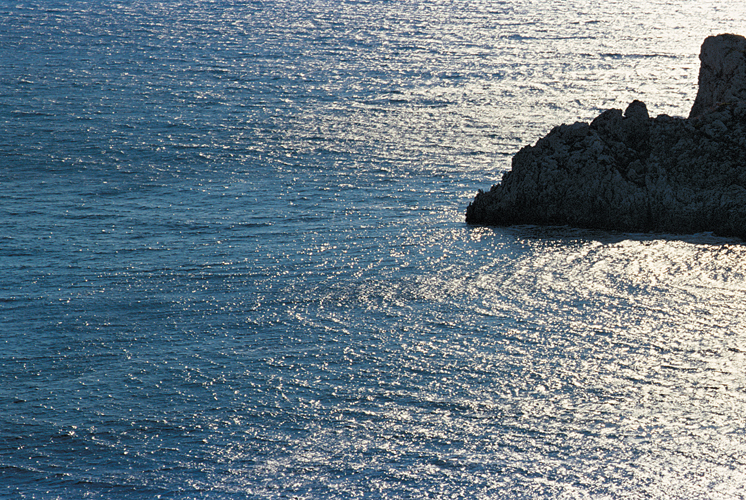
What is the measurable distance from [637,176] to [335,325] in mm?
8108

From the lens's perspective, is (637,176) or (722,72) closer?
(637,176)

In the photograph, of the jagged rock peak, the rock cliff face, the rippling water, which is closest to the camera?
the rippling water

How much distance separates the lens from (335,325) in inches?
548

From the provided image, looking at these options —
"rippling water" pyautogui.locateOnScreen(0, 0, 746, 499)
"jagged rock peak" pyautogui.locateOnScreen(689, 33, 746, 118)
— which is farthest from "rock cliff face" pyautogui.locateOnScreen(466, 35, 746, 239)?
"rippling water" pyautogui.locateOnScreen(0, 0, 746, 499)

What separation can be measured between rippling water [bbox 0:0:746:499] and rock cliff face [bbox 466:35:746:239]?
2.16 feet

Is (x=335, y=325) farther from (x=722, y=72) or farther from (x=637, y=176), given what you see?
(x=722, y=72)

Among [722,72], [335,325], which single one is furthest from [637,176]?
[335,325]

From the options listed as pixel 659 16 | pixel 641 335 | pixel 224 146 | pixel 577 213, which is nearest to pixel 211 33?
pixel 224 146

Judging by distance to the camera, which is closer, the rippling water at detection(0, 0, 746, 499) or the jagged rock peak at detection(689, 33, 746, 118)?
the rippling water at detection(0, 0, 746, 499)

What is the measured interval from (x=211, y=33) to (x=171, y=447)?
5583cm

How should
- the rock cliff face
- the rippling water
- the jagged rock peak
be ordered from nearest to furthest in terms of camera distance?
1. the rippling water
2. the rock cliff face
3. the jagged rock peak

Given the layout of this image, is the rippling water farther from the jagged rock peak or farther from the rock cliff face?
the jagged rock peak

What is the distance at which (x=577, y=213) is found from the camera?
18.2m

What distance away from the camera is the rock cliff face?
1748cm
